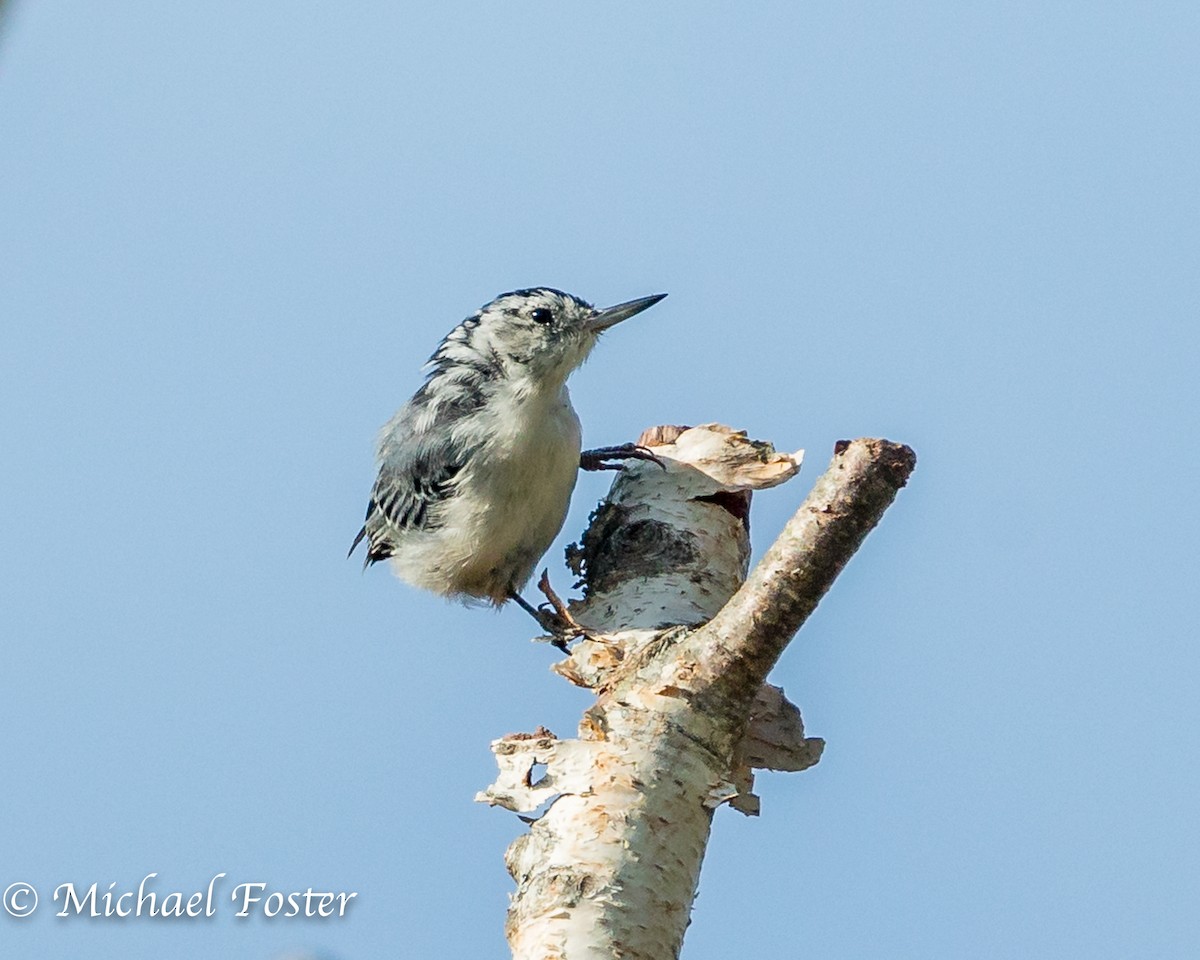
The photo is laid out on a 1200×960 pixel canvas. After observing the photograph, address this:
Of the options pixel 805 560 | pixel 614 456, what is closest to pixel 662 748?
pixel 805 560

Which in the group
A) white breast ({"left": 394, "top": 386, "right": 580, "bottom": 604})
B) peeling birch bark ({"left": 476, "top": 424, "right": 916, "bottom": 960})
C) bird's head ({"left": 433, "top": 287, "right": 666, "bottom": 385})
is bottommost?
peeling birch bark ({"left": 476, "top": 424, "right": 916, "bottom": 960})

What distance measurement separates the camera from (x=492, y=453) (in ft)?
16.0

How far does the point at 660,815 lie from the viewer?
2.97 metres

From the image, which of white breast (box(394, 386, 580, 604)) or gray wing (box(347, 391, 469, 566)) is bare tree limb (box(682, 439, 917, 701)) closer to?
white breast (box(394, 386, 580, 604))

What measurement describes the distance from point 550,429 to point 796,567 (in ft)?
6.34

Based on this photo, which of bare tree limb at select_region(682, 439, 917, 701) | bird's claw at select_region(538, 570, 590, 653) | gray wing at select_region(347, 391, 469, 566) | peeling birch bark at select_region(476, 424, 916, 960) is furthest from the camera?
gray wing at select_region(347, 391, 469, 566)

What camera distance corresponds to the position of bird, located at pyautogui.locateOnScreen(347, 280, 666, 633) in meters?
4.87

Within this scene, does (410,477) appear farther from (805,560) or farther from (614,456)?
(805,560)

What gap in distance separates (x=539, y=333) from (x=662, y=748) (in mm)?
2462

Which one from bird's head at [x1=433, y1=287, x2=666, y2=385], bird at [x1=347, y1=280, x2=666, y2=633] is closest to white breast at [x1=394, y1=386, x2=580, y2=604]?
bird at [x1=347, y1=280, x2=666, y2=633]

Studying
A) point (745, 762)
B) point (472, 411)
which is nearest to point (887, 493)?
point (745, 762)

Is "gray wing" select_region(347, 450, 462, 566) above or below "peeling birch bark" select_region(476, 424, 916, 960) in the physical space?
above

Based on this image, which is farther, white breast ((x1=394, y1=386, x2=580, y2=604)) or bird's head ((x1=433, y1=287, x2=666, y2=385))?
bird's head ((x1=433, y1=287, x2=666, y2=385))

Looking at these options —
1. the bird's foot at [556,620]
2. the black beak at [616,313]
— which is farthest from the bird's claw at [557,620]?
the black beak at [616,313]
